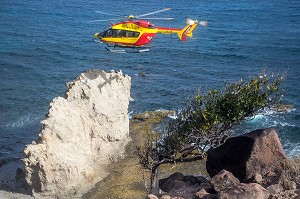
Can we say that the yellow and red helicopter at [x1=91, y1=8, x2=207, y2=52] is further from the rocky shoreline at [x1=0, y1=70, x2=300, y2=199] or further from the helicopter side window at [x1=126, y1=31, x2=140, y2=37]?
the rocky shoreline at [x1=0, y1=70, x2=300, y2=199]

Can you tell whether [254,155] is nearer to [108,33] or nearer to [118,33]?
[118,33]

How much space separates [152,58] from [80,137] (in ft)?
205

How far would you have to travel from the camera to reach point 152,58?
114 meters

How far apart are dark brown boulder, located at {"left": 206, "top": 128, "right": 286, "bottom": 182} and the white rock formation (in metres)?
23.7

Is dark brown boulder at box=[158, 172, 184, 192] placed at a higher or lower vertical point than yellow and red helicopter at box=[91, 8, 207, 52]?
lower

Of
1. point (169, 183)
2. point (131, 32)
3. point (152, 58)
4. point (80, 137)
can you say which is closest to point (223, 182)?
point (169, 183)

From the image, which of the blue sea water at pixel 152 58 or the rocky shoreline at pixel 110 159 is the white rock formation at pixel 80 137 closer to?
the rocky shoreline at pixel 110 159

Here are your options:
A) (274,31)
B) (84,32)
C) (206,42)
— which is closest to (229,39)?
(206,42)

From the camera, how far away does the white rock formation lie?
48.5 metres

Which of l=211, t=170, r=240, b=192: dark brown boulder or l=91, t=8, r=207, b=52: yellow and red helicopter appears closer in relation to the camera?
l=211, t=170, r=240, b=192: dark brown boulder

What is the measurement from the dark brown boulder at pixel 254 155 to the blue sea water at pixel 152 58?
1315 inches

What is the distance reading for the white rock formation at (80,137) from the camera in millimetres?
48531

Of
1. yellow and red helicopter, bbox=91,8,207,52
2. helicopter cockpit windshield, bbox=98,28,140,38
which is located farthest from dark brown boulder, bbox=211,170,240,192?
helicopter cockpit windshield, bbox=98,28,140,38

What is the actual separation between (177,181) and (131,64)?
81.6 metres
